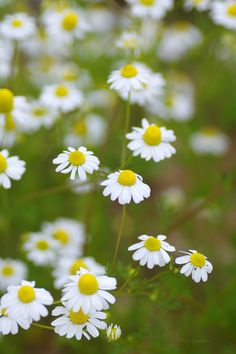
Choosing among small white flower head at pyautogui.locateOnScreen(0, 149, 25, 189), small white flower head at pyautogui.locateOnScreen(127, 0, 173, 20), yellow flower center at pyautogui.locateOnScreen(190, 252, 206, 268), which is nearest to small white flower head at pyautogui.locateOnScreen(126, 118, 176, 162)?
small white flower head at pyautogui.locateOnScreen(0, 149, 25, 189)

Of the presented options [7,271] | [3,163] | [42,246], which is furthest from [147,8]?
[7,271]

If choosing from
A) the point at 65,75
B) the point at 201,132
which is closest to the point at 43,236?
the point at 65,75

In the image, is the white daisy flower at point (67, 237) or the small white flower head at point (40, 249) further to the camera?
the white daisy flower at point (67, 237)

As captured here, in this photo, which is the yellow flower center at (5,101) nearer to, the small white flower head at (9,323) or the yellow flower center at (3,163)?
the yellow flower center at (3,163)

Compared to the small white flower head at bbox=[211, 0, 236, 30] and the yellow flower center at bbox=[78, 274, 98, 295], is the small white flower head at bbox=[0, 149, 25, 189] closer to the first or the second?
the yellow flower center at bbox=[78, 274, 98, 295]

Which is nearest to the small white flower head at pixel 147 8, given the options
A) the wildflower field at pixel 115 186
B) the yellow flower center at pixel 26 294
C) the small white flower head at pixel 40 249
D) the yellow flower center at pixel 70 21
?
the wildflower field at pixel 115 186

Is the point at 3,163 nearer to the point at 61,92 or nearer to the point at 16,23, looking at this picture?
the point at 61,92
